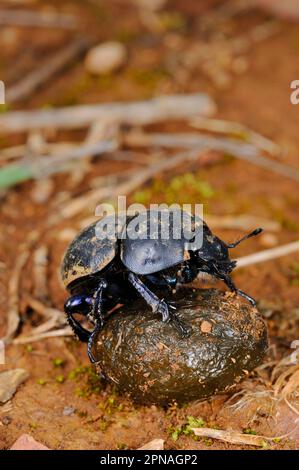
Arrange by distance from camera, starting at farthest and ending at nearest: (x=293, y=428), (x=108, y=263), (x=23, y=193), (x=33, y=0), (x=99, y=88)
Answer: (x=33, y=0), (x=99, y=88), (x=23, y=193), (x=108, y=263), (x=293, y=428)

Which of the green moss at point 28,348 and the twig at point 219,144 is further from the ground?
the twig at point 219,144

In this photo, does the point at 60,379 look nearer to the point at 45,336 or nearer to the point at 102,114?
the point at 45,336

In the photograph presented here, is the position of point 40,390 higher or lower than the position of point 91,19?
lower

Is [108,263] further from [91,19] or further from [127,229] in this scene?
[91,19]

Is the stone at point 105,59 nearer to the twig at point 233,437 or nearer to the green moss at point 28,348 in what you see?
the green moss at point 28,348

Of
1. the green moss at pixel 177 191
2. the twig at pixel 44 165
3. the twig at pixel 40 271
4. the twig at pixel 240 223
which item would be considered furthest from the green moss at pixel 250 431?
the twig at pixel 44 165

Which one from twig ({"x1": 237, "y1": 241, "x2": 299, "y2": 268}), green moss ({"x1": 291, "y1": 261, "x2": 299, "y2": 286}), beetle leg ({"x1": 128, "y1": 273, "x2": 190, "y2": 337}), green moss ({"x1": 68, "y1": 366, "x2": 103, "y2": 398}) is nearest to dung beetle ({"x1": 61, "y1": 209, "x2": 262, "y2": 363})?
beetle leg ({"x1": 128, "y1": 273, "x2": 190, "y2": 337})

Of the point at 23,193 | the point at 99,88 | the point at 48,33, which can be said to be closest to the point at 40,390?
the point at 23,193
